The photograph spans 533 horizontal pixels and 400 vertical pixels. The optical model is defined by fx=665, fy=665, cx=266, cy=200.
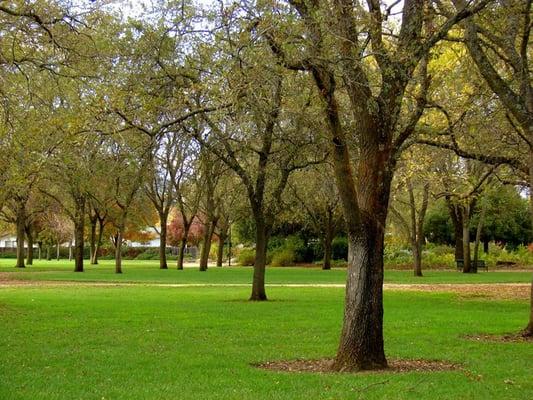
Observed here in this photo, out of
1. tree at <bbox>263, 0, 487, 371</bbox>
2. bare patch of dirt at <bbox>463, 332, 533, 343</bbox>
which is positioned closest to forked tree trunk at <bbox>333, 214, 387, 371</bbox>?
tree at <bbox>263, 0, 487, 371</bbox>

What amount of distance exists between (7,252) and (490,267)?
6556 cm

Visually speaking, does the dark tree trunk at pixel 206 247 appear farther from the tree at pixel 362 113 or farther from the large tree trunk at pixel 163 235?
the tree at pixel 362 113

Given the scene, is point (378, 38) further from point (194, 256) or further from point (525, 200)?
point (194, 256)

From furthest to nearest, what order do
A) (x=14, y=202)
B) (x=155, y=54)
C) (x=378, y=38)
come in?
1. (x=14, y=202)
2. (x=155, y=54)
3. (x=378, y=38)

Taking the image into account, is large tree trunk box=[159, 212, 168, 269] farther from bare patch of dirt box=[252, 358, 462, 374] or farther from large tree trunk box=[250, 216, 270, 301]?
bare patch of dirt box=[252, 358, 462, 374]

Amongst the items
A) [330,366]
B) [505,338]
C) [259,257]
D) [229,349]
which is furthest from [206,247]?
[330,366]

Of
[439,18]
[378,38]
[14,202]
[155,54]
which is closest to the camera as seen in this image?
[378,38]

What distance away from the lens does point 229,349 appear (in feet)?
35.9

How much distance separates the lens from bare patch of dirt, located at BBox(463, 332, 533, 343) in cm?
1198

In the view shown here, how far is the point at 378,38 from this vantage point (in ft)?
31.3

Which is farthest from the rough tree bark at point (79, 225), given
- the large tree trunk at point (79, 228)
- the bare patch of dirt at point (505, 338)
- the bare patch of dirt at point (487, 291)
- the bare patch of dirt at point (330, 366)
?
the bare patch of dirt at point (330, 366)

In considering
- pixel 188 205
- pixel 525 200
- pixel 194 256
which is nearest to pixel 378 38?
pixel 188 205

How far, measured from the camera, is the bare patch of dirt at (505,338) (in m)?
12.0

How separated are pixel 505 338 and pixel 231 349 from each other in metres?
5.23
